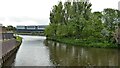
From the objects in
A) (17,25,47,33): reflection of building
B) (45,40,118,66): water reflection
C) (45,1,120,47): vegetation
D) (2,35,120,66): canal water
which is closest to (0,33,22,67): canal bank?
(2,35,120,66): canal water

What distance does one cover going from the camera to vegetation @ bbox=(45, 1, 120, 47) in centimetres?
5258

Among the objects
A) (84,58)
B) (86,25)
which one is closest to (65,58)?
(84,58)

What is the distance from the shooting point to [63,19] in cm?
7531

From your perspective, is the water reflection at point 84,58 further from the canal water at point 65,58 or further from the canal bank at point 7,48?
the canal bank at point 7,48

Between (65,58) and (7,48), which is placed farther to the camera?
(65,58)

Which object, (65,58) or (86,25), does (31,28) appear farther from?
(65,58)

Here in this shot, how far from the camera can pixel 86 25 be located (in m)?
55.4

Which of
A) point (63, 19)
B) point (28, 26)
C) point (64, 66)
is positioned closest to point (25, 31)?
point (28, 26)

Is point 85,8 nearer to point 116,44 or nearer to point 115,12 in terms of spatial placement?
point 115,12

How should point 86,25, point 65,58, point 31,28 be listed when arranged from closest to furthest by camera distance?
point 65,58 < point 86,25 < point 31,28

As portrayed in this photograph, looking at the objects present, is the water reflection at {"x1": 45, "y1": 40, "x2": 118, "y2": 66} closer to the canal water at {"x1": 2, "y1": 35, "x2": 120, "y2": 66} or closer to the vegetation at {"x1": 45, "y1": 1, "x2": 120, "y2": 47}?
the canal water at {"x1": 2, "y1": 35, "x2": 120, "y2": 66}

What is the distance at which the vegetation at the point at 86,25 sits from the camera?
52575 mm

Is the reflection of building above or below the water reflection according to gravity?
above

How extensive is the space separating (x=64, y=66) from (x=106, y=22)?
156 ft
